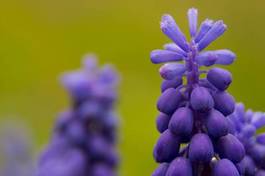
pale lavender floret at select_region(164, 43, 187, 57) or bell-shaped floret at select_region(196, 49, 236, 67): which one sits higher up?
pale lavender floret at select_region(164, 43, 187, 57)

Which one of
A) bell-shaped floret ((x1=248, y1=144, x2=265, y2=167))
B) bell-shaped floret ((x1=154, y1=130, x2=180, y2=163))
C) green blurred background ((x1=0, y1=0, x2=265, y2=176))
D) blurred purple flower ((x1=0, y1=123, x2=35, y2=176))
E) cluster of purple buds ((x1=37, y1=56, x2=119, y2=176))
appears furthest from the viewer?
green blurred background ((x1=0, y1=0, x2=265, y2=176))

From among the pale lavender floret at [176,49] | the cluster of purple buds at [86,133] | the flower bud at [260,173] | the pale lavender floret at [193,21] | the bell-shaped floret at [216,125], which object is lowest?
the flower bud at [260,173]

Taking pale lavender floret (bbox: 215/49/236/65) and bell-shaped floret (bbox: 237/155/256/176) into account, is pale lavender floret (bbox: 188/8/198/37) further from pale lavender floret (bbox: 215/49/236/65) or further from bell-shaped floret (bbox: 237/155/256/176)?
Result: bell-shaped floret (bbox: 237/155/256/176)

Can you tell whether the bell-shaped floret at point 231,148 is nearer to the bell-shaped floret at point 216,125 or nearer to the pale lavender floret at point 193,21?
the bell-shaped floret at point 216,125

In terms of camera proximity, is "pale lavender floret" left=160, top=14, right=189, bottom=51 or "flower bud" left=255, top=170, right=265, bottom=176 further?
"flower bud" left=255, top=170, right=265, bottom=176

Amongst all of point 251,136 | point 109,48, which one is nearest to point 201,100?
point 251,136

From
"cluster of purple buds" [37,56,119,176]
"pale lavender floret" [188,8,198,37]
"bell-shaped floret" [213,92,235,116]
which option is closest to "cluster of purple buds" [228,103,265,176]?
"bell-shaped floret" [213,92,235,116]

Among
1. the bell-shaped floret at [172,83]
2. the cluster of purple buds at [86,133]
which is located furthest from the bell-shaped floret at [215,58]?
the cluster of purple buds at [86,133]
